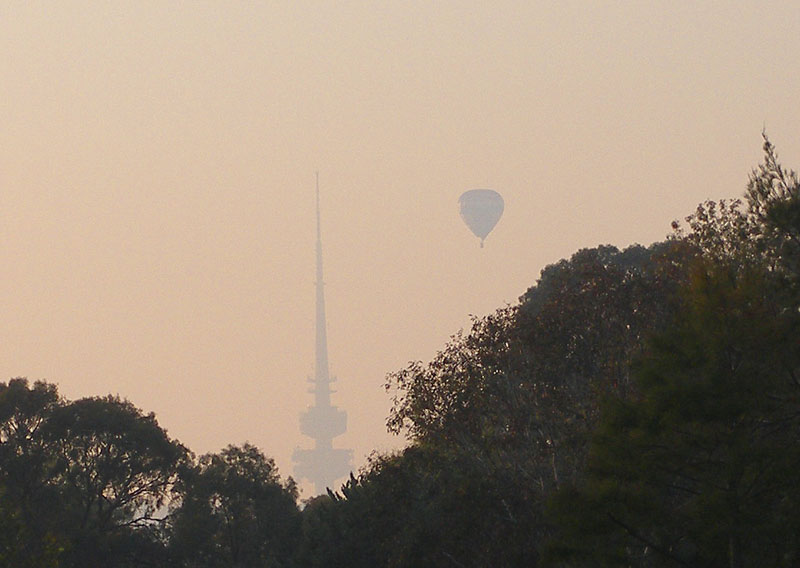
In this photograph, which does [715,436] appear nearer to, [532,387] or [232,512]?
[532,387]

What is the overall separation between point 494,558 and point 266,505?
45678 millimetres

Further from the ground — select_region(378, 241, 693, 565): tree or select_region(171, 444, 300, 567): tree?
select_region(171, 444, 300, 567): tree

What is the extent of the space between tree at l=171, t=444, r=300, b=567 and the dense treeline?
9785mm

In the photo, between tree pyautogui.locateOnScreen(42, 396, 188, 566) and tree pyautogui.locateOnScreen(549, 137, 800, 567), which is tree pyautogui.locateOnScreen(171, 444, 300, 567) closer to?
tree pyautogui.locateOnScreen(42, 396, 188, 566)

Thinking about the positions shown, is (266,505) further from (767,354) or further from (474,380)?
(767,354)

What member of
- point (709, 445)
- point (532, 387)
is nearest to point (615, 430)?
point (709, 445)

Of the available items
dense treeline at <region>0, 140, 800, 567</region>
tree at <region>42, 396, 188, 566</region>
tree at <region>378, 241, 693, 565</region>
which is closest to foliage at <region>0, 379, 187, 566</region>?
tree at <region>42, 396, 188, 566</region>

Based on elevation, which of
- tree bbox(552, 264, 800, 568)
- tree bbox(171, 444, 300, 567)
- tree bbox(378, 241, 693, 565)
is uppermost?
tree bbox(171, 444, 300, 567)

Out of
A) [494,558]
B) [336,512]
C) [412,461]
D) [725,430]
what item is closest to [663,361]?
[725,430]

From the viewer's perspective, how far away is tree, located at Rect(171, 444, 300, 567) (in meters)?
92.2

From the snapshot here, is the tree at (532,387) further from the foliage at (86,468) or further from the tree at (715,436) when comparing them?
the foliage at (86,468)

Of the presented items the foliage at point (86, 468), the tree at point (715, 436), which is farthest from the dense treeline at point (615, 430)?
the foliage at point (86, 468)

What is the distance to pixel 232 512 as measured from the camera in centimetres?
9488

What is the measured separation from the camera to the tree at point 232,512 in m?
92.2
